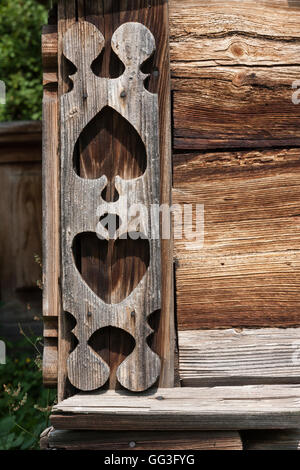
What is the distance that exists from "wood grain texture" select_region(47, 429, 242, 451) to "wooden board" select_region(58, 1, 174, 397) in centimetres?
17

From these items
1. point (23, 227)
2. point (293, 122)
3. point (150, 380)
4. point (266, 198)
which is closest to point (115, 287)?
point (150, 380)

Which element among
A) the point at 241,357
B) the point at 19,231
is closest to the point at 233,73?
the point at 241,357

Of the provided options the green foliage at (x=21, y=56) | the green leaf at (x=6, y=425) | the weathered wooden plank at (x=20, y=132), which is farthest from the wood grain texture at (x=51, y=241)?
the green foliage at (x=21, y=56)

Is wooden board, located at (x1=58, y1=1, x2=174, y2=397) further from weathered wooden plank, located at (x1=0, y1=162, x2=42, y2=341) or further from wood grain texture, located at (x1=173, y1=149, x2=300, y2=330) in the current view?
weathered wooden plank, located at (x1=0, y1=162, x2=42, y2=341)

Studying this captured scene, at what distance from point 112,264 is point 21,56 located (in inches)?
192

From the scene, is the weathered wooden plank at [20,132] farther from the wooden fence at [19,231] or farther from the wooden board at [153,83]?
the wooden board at [153,83]

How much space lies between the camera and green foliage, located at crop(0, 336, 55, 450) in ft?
9.90

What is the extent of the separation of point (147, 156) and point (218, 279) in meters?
0.53

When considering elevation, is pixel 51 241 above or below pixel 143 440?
above

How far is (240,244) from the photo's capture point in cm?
205

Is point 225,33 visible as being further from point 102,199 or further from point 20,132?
point 20,132

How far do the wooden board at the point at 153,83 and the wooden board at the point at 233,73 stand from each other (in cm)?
5

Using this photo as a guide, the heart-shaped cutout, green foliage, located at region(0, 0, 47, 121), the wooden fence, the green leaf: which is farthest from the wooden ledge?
green foliage, located at region(0, 0, 47, 121)

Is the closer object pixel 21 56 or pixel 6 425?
pixel 6 425
